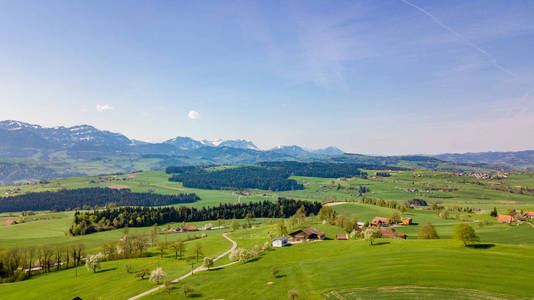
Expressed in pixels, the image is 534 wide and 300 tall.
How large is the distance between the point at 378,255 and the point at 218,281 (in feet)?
131

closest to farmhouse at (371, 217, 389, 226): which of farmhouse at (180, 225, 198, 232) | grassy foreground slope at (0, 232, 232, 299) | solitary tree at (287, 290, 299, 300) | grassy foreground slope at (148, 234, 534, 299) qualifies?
grassy foreground slope at (148, 234, 534, 299)

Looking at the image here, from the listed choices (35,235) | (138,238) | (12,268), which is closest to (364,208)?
(138,238)

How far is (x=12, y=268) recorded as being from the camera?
90812mm

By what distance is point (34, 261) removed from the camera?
102m

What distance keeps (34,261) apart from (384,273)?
4775 inches

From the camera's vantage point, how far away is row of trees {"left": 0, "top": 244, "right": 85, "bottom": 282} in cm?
8931

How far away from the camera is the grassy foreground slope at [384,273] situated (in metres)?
47.3

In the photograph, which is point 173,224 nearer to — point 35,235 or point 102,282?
point 35,235

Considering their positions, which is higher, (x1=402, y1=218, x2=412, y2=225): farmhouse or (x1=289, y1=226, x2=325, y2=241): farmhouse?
(x1=289, y1=226, x2=325, y2=241): farmhouse

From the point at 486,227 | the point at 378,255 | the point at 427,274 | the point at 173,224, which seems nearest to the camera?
the point at 427,274

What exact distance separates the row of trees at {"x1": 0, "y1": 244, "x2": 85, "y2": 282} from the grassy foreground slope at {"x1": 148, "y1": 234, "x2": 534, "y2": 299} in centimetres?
6433

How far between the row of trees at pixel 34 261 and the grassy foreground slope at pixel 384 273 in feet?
211

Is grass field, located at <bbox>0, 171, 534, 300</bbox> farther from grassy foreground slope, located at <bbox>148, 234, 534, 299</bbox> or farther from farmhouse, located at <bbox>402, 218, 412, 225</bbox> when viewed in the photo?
farmhouse, located at <bbox>402, 218, 412, 225</bbox>

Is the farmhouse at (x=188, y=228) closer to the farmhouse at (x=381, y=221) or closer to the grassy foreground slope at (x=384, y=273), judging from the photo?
the grassy foreground slope at (x=384, y=273)
